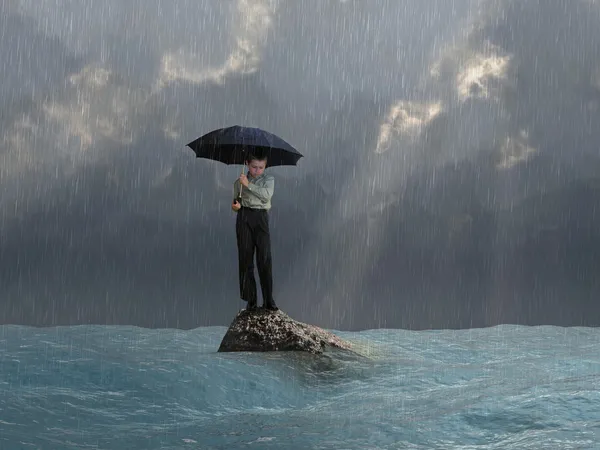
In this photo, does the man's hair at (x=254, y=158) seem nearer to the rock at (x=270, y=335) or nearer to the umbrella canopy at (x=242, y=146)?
the umbrella canopy at (x=242, y=146)

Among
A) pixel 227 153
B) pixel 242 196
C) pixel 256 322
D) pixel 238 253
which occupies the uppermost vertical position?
pixel 227 153

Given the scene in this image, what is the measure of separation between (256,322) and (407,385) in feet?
10.4

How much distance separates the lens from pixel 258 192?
11.9 metres

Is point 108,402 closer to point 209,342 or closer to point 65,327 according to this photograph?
point 209,342

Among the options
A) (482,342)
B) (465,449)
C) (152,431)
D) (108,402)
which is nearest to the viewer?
(465,449)

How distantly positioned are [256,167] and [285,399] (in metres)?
4.47

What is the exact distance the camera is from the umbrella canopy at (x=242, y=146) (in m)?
11.6

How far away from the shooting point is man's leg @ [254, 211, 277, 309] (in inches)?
480

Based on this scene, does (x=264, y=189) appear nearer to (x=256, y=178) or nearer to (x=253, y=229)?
(x=256, y=178)

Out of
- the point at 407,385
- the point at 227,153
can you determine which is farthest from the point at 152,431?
the point at 227,153

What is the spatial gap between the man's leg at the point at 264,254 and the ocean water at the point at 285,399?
1.44 meters

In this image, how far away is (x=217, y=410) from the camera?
852 centimetres

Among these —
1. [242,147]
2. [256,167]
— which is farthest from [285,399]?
[242,147]

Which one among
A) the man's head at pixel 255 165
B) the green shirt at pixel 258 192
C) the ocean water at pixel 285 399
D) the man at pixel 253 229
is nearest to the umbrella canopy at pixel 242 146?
the man's head at pixel 255 165
